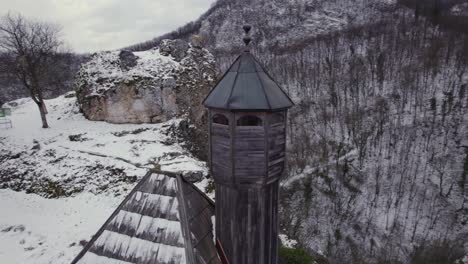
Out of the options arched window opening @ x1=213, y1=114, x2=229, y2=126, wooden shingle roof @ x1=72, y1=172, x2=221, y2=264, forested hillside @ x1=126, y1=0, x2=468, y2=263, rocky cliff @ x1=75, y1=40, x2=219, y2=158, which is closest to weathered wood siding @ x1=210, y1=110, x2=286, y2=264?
arched window opening @ x1=213, y1=114, x2=229, y2=126

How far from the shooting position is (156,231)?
213 inches

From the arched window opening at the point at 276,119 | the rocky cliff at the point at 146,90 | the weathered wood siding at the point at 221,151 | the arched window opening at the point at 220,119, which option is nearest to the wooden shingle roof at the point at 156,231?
the weathered wood siding at the point at 221,151

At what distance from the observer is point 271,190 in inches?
229

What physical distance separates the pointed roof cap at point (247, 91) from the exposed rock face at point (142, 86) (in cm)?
1461

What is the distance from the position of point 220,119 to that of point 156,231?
2704 millimetres

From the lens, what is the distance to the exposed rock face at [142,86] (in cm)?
1923

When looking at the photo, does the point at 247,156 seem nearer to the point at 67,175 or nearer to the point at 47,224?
the point at 47,224

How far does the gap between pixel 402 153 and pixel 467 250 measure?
14.9m

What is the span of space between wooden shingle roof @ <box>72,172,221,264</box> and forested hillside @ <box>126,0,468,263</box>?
21.3 meters

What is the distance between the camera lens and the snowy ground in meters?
10.7

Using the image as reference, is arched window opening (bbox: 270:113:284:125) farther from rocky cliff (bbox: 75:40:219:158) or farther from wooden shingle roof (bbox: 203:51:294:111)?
rocky cliff (bbox: 75:40:219:158)

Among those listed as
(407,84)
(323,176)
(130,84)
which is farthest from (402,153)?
(130,84)

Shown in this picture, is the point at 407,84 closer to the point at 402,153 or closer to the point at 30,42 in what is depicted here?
the point at 402,153

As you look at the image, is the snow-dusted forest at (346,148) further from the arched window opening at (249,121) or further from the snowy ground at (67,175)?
the arched window opening at (249,121)
